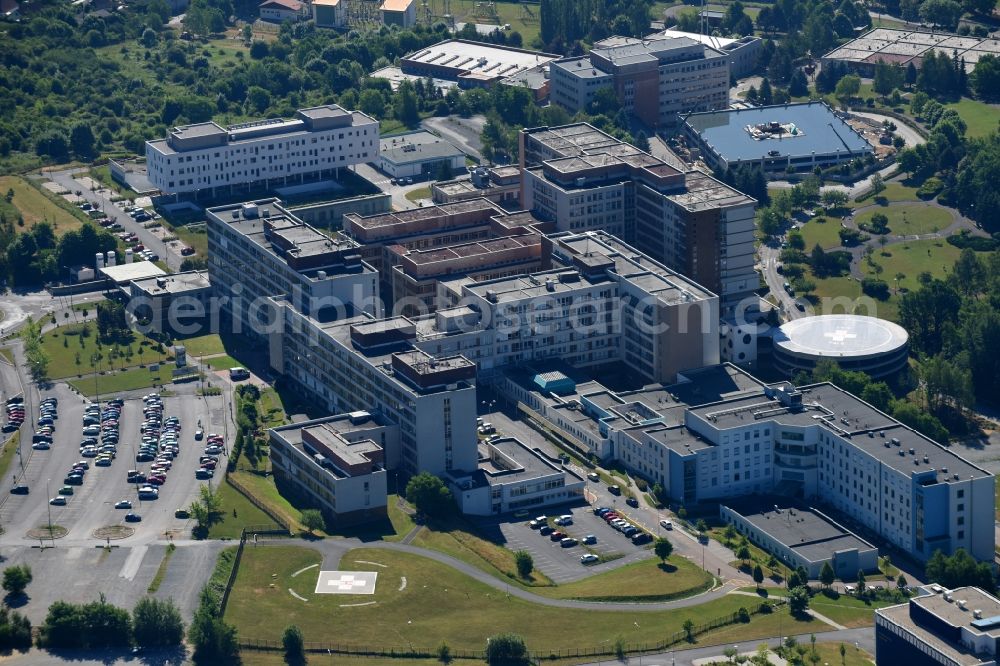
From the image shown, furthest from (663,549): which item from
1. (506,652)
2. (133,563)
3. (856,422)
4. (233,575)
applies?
(133,563)

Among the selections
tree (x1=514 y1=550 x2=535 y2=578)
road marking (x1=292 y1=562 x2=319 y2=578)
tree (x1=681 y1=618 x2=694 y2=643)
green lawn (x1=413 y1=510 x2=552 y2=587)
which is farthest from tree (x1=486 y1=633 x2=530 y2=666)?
road marking (x1=292 y1=562 x2=319 y2=578)

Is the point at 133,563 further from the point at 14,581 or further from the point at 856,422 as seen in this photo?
the point at 856,422

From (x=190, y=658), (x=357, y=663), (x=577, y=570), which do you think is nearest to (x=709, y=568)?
(x=577, y=570)

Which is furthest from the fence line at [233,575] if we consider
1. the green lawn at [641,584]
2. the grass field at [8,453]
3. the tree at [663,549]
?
the tree at [663,549]

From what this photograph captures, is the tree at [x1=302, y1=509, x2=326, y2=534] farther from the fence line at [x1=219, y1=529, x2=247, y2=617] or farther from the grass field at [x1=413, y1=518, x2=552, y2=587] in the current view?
the grass field at [x1=413, y1=518, x2=552, y2=587]

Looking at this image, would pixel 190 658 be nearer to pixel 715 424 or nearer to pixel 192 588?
pixel 192 588

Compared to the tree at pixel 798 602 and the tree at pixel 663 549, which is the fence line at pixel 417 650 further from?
the tree at pixel 663 549
